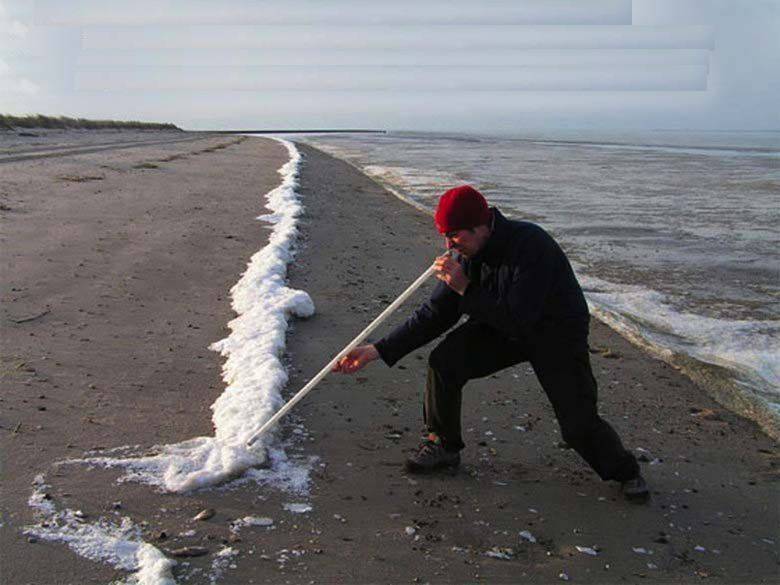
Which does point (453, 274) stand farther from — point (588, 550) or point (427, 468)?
point (588, 550)

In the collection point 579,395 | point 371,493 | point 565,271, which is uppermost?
point 565,271

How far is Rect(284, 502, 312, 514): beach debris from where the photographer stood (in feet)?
11.4

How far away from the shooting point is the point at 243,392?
459 cm

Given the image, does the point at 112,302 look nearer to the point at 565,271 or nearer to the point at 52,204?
the point at 565,271

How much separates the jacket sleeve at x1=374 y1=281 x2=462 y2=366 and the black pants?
12cm

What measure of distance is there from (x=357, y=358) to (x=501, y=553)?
120 centimetres

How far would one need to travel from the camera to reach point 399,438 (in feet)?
14.2

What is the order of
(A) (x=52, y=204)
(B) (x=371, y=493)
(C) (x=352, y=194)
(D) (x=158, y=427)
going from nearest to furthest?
1. (B) (x=371, y=493)
2. (D) (x=158, y=427)
3. (A) (x=52, y=204)
4. (C) (x=352, y=194)

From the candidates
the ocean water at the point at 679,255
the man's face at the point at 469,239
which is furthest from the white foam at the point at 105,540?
the ocean water at the point at 679,255

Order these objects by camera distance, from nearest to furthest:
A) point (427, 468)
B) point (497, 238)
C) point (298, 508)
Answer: point (298, 508), point (497, 238), point (427, 468)

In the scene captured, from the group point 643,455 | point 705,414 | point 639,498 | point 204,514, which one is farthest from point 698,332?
point 204,514

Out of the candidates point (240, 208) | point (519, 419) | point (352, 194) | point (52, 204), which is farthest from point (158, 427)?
point (352, 194)

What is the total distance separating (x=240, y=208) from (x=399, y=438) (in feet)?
27.4

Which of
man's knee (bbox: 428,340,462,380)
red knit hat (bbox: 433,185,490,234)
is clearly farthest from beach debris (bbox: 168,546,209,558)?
red knit hat (bbox: 433,185,490,234)
